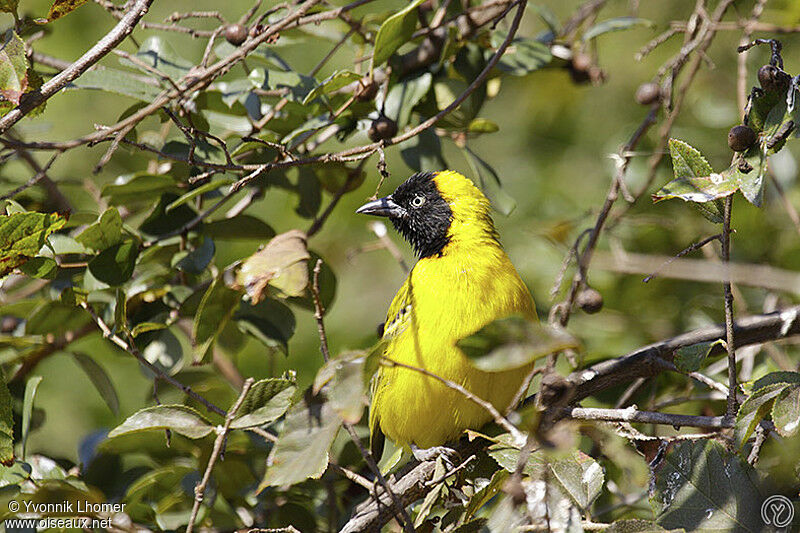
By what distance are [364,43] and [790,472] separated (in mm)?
2247

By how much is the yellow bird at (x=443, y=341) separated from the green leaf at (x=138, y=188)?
0.99 metres

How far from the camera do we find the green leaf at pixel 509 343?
158 centimetres

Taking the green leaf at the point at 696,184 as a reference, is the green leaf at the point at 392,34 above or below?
above

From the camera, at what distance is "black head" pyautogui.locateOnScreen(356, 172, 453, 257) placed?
367 cm

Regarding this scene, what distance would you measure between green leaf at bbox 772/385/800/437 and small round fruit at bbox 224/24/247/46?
2.10 meters

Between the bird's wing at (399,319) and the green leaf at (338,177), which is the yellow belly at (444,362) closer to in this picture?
the bird's wing at (399,319)

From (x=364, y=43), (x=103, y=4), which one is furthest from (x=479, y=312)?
(x=103, y=4)

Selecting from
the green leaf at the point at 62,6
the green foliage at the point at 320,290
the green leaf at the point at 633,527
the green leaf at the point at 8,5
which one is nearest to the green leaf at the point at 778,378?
the green foliage at the point at 320,290

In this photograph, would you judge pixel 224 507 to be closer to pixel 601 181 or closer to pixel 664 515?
pixel 664 515

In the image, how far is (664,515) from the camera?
199cm

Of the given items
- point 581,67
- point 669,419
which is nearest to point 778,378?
point 669,419

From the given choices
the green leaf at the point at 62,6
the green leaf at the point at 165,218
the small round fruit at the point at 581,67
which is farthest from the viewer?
the small round fruit at the point at 581,67

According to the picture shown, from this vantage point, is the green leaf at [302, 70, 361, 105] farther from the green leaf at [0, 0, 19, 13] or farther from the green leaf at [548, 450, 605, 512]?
the green leaf at [548, 450, 605, 512]

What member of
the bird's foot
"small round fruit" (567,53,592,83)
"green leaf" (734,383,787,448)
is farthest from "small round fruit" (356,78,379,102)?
"green leaf" (734,383,787,448)
